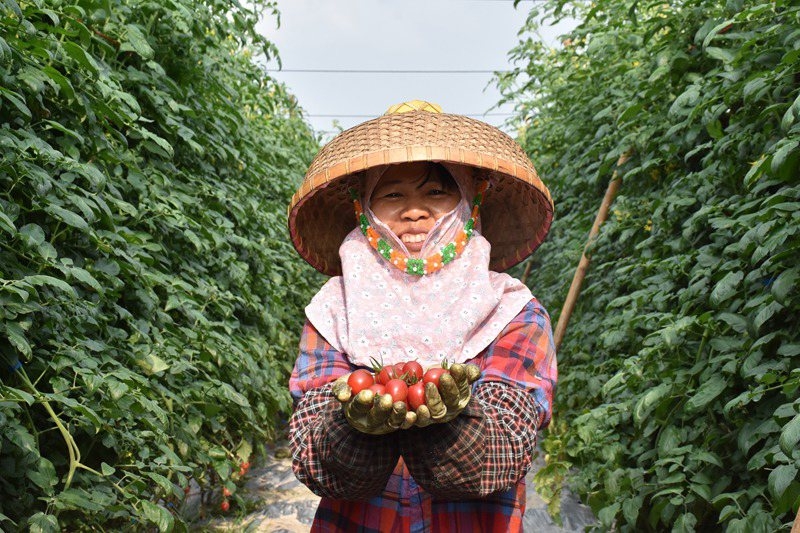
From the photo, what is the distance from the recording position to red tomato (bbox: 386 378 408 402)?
1.01m

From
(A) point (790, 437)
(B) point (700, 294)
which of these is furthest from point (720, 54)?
(A) point (790, 437)

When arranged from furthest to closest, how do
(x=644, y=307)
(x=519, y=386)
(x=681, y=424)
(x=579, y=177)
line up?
(x=579, y=177)
(x=644, y=307)
(x=681, y=424)
(x=519, y=386)

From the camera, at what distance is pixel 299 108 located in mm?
8000

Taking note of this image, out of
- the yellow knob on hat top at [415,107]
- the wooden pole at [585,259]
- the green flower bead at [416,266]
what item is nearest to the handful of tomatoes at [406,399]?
the green flower bead at [416,266]

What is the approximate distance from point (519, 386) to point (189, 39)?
2393 mm

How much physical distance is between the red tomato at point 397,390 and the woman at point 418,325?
14cm

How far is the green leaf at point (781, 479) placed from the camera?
5.43ft

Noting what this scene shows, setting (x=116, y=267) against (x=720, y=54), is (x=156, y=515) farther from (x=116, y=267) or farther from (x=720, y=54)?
(x=720, y=54)

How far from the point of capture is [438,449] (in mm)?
1104

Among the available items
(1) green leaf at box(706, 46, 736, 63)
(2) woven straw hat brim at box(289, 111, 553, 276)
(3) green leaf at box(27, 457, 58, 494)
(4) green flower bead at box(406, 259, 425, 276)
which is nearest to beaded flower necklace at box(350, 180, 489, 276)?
(4) green flower bead at box(406, 259, 425, 276)

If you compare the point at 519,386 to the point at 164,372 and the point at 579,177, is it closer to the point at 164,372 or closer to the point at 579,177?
the point at 164,372

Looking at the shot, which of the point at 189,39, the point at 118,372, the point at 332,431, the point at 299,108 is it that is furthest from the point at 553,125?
the point at 332,431

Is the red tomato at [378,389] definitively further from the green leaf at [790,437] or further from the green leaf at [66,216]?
the green leaf at [66,216]

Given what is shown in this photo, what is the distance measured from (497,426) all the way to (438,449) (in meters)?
0.13
